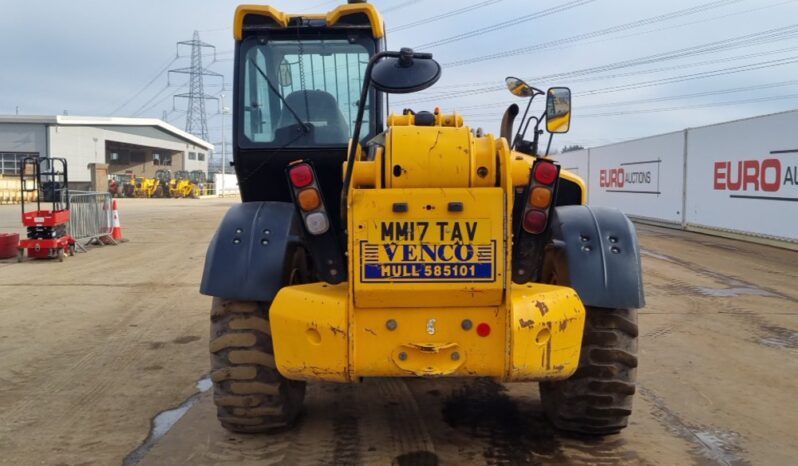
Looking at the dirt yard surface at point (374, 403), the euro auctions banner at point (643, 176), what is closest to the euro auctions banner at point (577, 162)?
the euro auctions banner at point (643, 176)

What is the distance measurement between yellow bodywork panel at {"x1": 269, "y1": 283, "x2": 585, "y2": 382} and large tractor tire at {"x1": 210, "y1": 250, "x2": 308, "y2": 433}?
1.50ft

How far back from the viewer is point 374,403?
4.76 m

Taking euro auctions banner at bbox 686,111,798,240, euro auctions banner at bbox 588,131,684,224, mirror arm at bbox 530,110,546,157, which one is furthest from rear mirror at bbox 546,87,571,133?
euro auctions banner at bbox 588,131,684,224

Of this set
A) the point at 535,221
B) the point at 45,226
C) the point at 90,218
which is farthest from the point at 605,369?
the point at 90,218

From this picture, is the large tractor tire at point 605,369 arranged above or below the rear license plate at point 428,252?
below

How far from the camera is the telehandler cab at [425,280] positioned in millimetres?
3305

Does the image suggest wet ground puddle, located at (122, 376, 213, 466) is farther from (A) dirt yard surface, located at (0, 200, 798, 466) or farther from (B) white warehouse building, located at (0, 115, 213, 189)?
(B) white warehouse building, located at (0, 115, 213, 189)

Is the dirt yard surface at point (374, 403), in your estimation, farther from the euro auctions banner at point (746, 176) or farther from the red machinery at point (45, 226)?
the euro auctions banner at point (746, 176)

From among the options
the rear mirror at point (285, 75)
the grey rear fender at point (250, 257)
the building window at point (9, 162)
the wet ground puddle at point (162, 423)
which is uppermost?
the building window at point (9, 162)

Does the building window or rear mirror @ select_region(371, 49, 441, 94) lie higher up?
the building window

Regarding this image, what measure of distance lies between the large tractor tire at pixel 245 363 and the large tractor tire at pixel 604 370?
1.63 meters

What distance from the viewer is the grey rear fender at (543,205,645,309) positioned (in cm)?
356

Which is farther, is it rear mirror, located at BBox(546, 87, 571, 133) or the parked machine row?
the parked machine row

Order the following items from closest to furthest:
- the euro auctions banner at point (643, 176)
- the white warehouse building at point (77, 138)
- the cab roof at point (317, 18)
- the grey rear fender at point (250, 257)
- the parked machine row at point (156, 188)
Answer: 1. the grey rear fender at point (250, 257)
2. the cab roof at point (317, 18)
3. the euro auctions banner at point (643, 176)
4. the white warehouse building at point (77, 138)
5. the parked machine row at point (156, 188)
